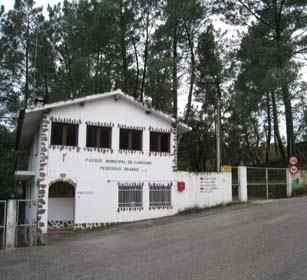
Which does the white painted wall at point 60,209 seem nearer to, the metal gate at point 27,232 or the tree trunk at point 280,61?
the metal gate at point 27,232

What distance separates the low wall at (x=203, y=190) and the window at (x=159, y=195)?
44 cm

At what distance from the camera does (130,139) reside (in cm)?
2162

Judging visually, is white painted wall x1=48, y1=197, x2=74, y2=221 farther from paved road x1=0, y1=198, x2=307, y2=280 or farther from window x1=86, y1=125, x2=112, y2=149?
paved road x1=0, y1=198, x2=307, y2=280

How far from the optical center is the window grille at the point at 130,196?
21.0 metres

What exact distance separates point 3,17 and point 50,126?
19.0 metres

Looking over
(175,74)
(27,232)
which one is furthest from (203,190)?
(175,74)

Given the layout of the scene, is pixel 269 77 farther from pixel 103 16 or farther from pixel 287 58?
pixel 103 16

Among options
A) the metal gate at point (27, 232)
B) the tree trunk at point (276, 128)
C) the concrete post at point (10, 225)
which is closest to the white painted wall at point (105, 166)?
the metal gate at point (27, 232)

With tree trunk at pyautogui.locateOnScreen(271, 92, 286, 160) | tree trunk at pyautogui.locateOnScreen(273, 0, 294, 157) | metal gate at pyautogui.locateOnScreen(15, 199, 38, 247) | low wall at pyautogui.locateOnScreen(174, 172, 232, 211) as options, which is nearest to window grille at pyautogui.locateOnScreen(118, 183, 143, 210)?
low wall at pyautogui.locateOnScreen(174, 172, 232, 211)

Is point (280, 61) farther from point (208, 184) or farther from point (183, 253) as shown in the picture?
point (183, 253)

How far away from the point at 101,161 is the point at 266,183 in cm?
1037

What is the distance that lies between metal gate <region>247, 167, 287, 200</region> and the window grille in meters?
6.86

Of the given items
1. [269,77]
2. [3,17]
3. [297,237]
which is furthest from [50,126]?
[3,17]

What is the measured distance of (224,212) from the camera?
66.1ft
